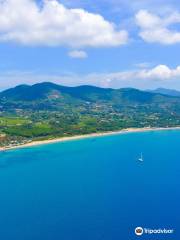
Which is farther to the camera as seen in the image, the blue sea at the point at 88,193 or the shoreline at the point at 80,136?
the shoreline at the point at 80,136

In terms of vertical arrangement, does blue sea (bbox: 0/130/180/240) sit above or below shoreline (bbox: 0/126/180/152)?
below

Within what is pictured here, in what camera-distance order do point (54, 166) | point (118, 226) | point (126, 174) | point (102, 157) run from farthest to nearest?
point (102, 157)
point (54, 166)
point (126, 174)
point (118, 226)

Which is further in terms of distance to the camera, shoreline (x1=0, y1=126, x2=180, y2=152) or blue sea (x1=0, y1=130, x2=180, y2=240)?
shoreline (x1=0, y1=126, x2=180, y2=152)

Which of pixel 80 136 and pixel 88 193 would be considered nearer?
pixel 88 193

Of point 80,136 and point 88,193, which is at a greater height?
point 80,136

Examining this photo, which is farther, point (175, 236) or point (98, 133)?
point (98, 133)

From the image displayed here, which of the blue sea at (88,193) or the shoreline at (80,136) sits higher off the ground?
the shoreline at (80,136)

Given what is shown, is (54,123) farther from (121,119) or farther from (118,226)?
(118,226)

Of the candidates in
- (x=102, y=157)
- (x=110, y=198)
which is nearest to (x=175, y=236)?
(x=110, y=198)
